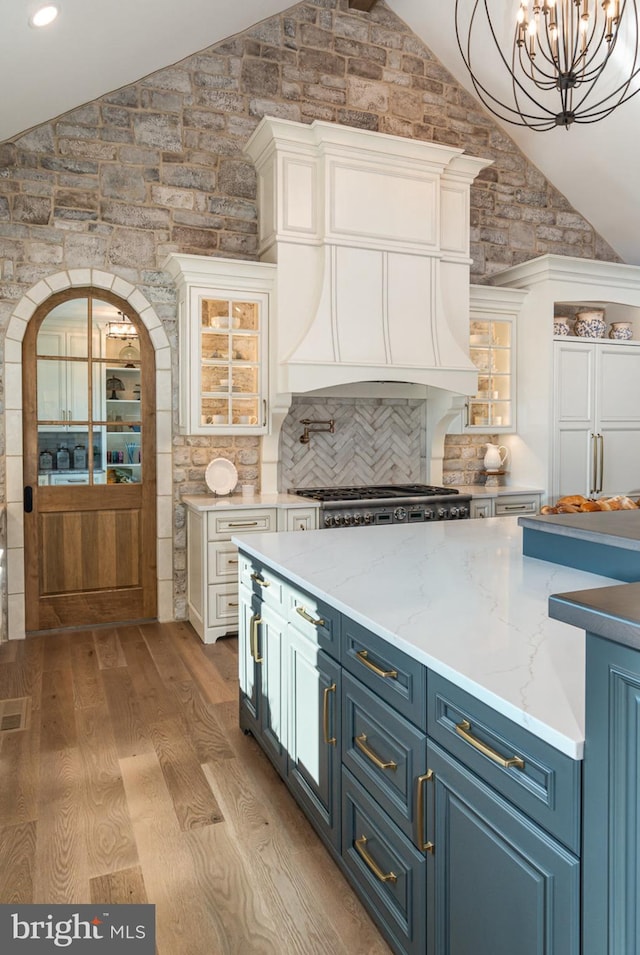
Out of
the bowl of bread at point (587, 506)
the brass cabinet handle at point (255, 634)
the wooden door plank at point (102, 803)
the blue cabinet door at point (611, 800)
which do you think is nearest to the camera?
the blue cabinet door at point (611, 800)

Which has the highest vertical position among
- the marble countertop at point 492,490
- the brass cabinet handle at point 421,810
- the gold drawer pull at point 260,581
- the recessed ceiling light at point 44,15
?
the recessed ceiling light at point 44,15

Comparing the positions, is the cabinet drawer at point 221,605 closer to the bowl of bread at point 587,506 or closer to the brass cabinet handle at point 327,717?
the bowl of bread at point 587,506

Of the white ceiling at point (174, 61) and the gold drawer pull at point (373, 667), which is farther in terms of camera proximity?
the white ceiling at point (174, 61)

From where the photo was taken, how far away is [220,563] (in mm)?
4250

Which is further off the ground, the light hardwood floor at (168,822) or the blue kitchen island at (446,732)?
the blue kitchen island at (446,732)

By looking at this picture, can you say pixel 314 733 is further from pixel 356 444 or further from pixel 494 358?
pixel 494 358

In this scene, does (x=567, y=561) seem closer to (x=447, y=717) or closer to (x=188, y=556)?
(x=447, y=717)

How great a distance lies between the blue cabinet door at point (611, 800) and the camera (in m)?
0.93

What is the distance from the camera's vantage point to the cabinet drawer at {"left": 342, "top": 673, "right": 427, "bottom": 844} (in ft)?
4.87

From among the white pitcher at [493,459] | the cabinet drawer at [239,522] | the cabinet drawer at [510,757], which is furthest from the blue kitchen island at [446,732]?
the white pitcher at [493,459]

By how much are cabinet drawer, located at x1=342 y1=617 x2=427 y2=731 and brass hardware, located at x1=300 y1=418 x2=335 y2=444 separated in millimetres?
3356

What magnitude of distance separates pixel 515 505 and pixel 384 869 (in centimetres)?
397

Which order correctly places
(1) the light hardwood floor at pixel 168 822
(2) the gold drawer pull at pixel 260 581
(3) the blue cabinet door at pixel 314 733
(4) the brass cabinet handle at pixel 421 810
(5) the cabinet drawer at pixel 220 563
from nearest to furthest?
(4) the brass cabinet handle at pixel 421 810, (1) the light hardwood floor at pixel 168 822, (3) the blue cabinet door at pixel 314 733, (2) the gold drawer pull at pixel 260 581, (5) the cabinet drawer at pixel 220 563

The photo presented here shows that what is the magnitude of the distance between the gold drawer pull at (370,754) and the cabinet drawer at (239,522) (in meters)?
2.59
